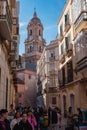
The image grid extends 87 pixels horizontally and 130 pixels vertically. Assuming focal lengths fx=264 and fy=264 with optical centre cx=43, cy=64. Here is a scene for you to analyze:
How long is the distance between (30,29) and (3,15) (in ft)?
251

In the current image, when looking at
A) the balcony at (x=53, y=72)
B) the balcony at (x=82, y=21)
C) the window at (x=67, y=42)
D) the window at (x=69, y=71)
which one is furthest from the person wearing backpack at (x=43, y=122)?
the balcony at (x=53, y=72)

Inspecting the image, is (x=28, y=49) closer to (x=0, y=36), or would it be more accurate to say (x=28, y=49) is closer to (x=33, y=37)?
(x=33, y=37)

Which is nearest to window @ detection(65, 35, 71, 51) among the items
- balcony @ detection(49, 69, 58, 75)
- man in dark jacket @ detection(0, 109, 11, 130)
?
balcony @ detection(49, 69, 58, 75)

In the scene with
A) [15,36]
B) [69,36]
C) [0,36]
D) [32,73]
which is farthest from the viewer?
[32,73]

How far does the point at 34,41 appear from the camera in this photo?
84.9m

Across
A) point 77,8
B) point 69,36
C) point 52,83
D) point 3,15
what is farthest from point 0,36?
point 52,83

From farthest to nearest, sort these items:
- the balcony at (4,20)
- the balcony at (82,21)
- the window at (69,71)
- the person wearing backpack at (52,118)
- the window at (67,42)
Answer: the window at (67,42) → the window at (69,71) → the balcony at (82,21) → the person wearing backpack at (52,118) → the balcony at (4,20)

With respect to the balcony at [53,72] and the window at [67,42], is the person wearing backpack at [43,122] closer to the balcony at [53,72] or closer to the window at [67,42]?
the window at [67,42]

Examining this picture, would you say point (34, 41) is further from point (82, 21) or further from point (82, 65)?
point (82, 65)

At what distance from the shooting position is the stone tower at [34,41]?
84625 mm

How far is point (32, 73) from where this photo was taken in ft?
229

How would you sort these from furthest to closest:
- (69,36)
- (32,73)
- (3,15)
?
1. (32,73)
2. (69,36)
3. (3,15)

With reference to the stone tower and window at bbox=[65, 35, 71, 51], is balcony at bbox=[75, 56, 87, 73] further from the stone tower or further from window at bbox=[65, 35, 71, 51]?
the stone tower

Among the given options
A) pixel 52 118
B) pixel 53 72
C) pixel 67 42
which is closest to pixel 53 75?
pixel 53 72
